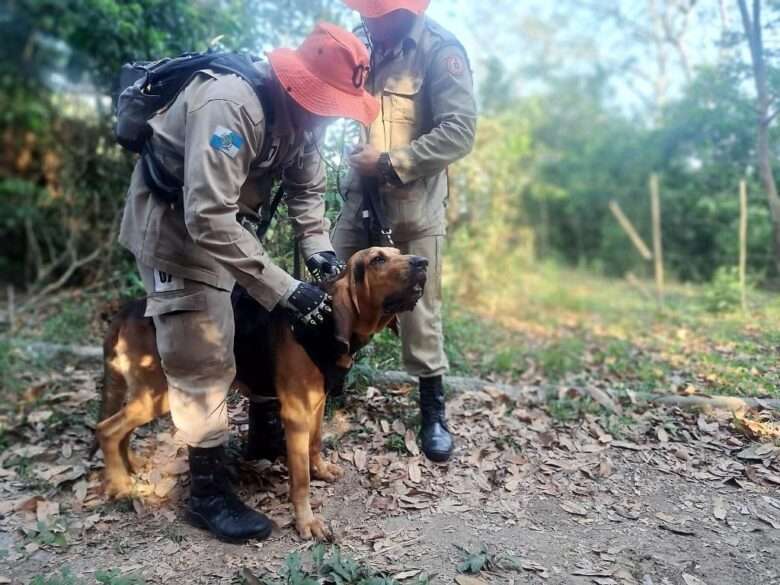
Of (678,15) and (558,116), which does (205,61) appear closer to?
(678,15)

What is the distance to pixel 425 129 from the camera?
13.6 feet

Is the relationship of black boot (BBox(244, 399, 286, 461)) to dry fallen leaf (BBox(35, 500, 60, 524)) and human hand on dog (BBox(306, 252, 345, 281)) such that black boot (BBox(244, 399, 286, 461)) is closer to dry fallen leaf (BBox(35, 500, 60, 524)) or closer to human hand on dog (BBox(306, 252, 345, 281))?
human hand on dog (BBox(306, 252, 345, 281))

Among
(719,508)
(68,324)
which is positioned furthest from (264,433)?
(68,324)

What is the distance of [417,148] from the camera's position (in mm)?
3836

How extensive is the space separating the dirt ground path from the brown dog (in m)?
0.32

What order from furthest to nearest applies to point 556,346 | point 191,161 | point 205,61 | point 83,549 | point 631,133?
point 631,133
point 556,346
point 83,549
point 205,61
point 191,161

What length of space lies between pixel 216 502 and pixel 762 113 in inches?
181

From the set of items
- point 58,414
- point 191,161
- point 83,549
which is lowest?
point 83,549

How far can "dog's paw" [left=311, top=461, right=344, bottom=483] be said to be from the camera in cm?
391

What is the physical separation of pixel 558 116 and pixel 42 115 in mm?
11121

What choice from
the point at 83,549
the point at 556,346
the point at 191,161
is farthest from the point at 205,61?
the point at 556,346

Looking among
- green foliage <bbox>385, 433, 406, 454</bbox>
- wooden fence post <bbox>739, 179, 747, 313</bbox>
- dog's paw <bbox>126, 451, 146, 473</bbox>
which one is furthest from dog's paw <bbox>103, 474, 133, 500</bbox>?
wooden fence post <bbox>739, 179, 747, 313</bbox>

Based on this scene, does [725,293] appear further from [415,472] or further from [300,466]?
[300,466]

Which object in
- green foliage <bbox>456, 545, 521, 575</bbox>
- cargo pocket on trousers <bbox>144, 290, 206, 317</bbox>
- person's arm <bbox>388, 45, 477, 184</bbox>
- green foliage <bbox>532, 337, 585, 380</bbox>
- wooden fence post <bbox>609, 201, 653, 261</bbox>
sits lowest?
green foliage <bbox>456, 545, 521, 575</bbox>
